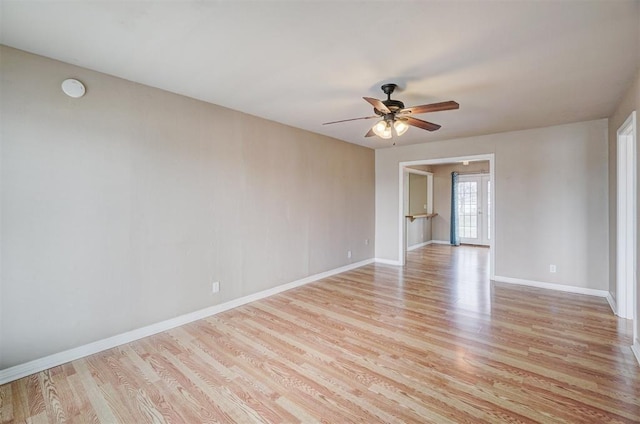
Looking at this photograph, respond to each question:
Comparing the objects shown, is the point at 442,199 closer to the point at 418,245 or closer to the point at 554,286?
the point at 418,245

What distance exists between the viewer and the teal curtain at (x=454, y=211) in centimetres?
880

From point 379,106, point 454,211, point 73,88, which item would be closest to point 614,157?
point 379,106

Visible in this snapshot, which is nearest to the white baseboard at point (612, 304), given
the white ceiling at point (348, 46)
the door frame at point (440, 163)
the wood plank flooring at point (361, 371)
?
the wood plank flooring at point (361, 371)

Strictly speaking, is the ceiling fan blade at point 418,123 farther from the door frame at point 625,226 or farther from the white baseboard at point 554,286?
the white baseboard at point 554,286

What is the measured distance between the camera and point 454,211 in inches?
348

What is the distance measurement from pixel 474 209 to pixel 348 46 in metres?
8.12

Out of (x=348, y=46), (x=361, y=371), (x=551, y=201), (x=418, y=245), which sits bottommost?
(x=361, y=371)

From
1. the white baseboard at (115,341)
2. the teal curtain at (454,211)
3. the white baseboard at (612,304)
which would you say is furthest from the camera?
the teal curtain at (454,211)

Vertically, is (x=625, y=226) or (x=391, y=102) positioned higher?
(x=391, y=102)

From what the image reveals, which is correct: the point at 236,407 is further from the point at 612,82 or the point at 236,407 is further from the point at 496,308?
the point at 612,82

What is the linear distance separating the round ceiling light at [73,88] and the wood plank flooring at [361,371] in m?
2.39

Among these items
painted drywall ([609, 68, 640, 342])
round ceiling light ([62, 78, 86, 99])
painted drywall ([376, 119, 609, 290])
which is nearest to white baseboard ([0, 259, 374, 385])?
round ceiling light ([62, 78, 86, 99])

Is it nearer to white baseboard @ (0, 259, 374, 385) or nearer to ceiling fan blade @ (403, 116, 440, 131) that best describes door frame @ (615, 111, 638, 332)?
ceiling fan blade @ (403, 116, 440, 131)

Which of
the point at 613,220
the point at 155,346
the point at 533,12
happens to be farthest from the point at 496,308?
the point at 155,346
